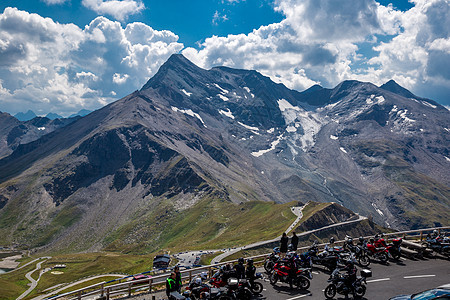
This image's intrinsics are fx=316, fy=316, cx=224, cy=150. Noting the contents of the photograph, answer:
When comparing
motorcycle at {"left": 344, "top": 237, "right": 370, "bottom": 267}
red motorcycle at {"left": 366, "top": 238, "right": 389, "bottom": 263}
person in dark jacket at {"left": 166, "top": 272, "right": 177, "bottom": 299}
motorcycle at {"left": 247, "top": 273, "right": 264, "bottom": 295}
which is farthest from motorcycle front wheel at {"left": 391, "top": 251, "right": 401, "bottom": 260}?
person in dark jacket at {"left": 166, "top": 272, "right": 177, "bottom": 299}

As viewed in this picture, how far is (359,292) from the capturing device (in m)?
22.8

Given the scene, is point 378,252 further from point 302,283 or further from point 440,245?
point 302,283

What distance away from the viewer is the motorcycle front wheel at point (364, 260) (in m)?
A: 29.8

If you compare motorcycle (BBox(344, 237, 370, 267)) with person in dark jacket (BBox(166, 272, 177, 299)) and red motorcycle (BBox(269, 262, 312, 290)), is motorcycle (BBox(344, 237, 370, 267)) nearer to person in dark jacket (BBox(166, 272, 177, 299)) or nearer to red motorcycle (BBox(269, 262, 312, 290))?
red motorcycle (BBox(269, 262, 312, 290))

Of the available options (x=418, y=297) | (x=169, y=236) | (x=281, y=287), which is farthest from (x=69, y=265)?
(x=418, y=297)

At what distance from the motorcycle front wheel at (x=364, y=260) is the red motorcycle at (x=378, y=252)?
0.92 m

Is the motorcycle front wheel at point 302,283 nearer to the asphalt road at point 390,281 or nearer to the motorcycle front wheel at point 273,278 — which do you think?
the asphalt road at point 390,281

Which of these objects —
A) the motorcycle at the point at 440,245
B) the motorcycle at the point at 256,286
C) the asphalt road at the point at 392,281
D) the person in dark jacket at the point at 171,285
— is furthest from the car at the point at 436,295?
the motorcycle at the point at 440,245

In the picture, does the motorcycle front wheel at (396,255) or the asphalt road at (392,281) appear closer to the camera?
the asphalt road at (392,281)

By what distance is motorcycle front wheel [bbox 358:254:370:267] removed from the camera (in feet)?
97.6

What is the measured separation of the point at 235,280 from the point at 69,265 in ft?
494

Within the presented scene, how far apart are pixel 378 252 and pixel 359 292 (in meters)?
9.37

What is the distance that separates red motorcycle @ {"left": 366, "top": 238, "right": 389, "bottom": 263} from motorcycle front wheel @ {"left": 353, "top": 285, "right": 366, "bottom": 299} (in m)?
8.83

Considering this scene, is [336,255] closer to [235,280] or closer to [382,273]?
[382,273]
